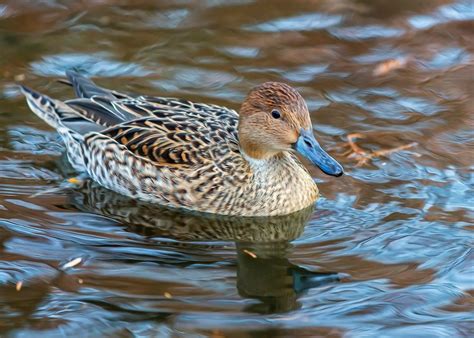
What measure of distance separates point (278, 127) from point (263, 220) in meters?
0.81

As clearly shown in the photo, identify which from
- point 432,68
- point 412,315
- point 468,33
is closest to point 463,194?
point 412,315

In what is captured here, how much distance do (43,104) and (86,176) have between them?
0.81 meters

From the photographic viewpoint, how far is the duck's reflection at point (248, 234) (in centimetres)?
720

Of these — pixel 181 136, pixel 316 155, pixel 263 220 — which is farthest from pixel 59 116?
pixel 316 155

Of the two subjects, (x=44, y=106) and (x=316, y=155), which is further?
(x=44, y=106)

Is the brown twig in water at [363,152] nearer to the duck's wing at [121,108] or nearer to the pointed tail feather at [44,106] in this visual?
the duck's wing at [121,108]

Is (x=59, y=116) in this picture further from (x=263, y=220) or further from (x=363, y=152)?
(x=363, y=152)

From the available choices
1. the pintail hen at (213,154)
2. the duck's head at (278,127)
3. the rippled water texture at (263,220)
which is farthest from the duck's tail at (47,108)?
the duck's head at (278,127)

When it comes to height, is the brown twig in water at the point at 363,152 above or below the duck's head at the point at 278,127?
below

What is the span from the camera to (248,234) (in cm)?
820

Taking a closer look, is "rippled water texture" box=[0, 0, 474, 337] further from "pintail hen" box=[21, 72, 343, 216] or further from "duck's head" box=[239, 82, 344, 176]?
"duck's head" box=[239, 82, 344, 176]

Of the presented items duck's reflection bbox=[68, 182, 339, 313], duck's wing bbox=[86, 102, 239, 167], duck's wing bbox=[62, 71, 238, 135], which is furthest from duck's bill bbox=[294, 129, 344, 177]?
duck's wing bbox=[62, 71, 238, 135]

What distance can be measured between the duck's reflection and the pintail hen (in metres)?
0.11

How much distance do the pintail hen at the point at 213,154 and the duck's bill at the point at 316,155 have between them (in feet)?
0.04
